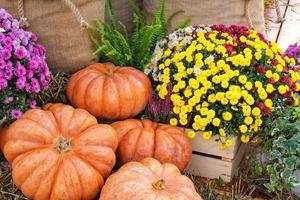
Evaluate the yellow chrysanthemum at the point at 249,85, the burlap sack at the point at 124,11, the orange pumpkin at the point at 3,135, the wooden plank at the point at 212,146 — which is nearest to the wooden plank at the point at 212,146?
the wooden plank at the point at 212,146

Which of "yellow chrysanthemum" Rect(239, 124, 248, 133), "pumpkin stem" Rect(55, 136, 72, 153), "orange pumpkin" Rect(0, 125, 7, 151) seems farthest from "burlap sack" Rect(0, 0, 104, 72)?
"yellow chrysanthemum" Rect(239, 124, 248, 133)

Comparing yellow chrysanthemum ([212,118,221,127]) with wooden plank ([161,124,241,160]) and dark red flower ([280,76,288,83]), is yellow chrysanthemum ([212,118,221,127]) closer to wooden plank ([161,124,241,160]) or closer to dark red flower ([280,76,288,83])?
wooden plank ([161,124,241,160])

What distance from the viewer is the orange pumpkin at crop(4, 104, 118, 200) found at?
1.73 metres

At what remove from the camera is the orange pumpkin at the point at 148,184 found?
162 centimetres

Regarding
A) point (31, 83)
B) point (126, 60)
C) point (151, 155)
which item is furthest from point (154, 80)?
point (31, 83)

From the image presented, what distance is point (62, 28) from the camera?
7.42ft

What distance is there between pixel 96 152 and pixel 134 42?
0.87 metres

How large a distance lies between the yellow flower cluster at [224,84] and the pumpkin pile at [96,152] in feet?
0.42

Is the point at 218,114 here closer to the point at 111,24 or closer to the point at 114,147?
the point at 114,147

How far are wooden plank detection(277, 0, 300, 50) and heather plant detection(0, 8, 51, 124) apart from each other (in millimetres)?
2279

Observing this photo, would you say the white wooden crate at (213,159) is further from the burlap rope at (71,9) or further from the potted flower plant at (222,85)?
the burlap rope at (71,9)

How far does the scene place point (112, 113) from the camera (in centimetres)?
214

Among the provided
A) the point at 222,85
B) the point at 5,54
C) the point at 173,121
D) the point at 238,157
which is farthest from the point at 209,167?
the point at 5,54

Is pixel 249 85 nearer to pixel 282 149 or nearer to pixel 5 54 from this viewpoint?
pixel 282 149
